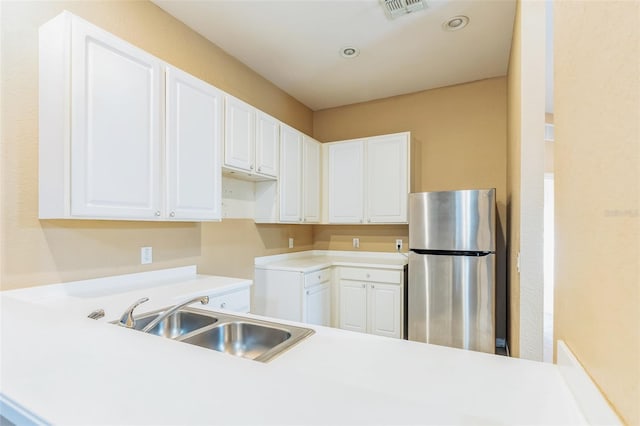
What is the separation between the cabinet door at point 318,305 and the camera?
2.96 metres

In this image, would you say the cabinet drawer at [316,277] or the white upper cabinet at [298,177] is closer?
the cabinet drawer at [316,277]

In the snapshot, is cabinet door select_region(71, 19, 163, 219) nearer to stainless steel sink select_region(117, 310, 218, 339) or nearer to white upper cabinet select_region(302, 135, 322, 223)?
stainless steel sink select_region(117, 310, 218, 339)

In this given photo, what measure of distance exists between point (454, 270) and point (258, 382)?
242cm

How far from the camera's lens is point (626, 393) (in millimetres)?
417

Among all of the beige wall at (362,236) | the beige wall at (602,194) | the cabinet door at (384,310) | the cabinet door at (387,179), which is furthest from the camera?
the beige wall at (362,236)

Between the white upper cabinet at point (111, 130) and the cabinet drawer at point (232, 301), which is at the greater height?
the white upper cabinet at point (111, 130)

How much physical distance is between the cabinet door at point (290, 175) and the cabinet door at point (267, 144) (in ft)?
0.30

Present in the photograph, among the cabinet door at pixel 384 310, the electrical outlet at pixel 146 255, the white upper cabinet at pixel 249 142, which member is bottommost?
the cabinet door at pixel 384 310

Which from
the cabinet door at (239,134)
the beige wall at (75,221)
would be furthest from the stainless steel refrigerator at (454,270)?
the beige wall at (75,221)

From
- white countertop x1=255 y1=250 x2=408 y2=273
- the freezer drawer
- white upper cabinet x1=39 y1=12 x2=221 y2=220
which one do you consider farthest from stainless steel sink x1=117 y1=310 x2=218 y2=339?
the freezer drawer

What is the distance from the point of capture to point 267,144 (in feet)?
9.35

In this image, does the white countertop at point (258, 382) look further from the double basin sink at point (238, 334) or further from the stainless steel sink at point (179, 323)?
the stainless steel sink at point (179, 323)

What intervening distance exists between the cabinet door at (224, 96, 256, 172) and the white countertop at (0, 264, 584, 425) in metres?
1.60

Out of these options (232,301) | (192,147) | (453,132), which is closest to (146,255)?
(232,301)
